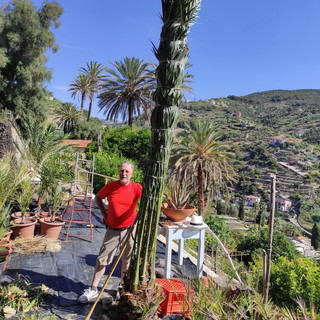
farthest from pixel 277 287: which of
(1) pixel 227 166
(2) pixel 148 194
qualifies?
(1) pixel 227 166

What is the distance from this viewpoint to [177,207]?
362 cm

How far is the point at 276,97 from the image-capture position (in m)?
148

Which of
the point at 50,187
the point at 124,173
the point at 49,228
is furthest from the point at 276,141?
the point at 124,173

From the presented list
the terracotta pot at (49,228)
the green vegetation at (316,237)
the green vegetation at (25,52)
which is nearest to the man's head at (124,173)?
the terracotta pot at (49,228)

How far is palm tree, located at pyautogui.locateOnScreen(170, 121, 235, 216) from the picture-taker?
11719mm

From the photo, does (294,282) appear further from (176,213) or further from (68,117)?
(68,117)

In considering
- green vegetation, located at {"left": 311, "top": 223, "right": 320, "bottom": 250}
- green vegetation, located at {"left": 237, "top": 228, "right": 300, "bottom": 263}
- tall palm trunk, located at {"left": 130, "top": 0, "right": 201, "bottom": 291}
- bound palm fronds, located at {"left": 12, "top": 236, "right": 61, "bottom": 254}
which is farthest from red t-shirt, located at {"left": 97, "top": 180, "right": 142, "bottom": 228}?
green vegetation, located at {"left": 311, "top": 223, "right": 320, "bottom": 250}

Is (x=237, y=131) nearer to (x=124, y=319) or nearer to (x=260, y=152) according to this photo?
(x=260, y=152)

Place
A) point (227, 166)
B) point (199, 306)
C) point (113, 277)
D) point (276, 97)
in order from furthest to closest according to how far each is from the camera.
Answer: point (276, 97)
point (227, 166)
point (113, 277)
point (199, 306)

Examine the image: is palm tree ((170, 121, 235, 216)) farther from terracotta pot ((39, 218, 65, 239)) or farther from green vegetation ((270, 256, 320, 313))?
terracotta pot ((39, 218, 65, 239))

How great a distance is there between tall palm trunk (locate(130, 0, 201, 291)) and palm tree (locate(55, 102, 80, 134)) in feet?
95.7

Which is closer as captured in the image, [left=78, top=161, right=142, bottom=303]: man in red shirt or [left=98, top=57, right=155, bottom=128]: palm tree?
[left=78, top=161, right=142, bottom=303]: man in red shirt

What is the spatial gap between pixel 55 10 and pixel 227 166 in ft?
52.9

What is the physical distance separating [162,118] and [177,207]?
1544 millimetres
